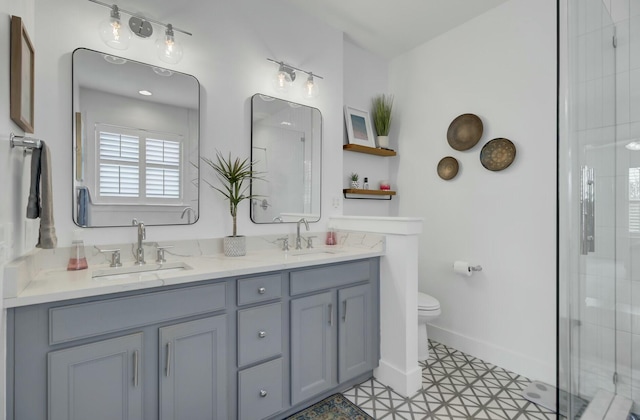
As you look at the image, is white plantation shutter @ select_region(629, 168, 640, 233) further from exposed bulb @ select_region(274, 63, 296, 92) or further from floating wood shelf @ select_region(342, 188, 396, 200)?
exposed bulb @ select_region(274, 63, 296, 92)

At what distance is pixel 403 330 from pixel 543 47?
217cm

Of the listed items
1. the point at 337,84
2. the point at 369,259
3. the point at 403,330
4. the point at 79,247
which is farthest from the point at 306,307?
the point at 337,84

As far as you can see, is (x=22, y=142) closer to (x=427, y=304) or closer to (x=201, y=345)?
(x=201, y=345)

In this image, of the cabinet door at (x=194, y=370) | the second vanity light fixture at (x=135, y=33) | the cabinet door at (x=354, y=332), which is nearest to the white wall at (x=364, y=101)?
the cabinet door at (x=354, y=332)

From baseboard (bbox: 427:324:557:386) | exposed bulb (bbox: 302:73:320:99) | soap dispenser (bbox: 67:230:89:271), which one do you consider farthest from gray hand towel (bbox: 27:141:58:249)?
baseboard (bbox: 427:324:557:386)

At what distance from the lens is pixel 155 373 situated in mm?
1334

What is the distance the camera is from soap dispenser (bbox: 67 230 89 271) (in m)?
1.53

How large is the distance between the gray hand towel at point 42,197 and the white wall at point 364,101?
2023 millimetres

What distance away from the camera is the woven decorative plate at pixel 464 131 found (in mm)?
2525

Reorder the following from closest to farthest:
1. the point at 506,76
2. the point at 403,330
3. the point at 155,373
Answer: the point at 155,373 → the point at 403,330 → the point at 506,76

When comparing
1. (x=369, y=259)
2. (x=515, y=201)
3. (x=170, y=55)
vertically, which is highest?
(x=170, y=55)

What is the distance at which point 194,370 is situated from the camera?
1.42 m

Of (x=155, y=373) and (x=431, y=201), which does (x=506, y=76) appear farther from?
(x=155, y=373)

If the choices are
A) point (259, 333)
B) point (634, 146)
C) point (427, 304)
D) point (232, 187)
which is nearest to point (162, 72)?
point (232, 187)
